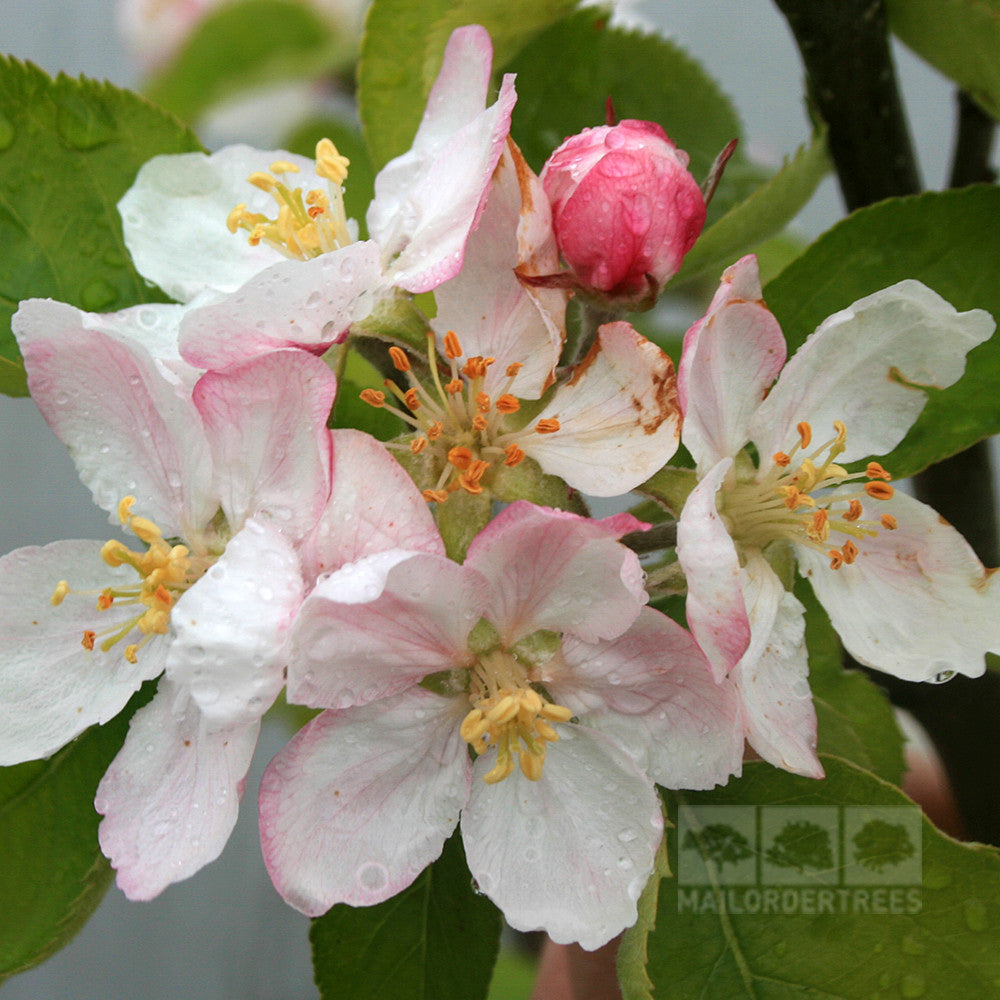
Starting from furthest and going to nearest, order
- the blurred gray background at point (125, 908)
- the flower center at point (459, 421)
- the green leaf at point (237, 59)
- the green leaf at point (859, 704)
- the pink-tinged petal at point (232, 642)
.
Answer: the blurred gray background at point (125, 908) < the green leaf at point (237, 59) < the green leaf at point (859, 704) < the flower center at point (459, 421) < the pink-tinged petal at point (232, 642)

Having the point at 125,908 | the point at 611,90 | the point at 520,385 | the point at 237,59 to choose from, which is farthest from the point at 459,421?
the point at 125,908

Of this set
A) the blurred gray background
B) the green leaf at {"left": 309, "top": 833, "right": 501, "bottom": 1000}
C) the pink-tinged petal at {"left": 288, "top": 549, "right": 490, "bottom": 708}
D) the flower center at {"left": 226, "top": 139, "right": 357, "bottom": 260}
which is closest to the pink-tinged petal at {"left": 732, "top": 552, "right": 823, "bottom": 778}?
the pink-tinged petal at {"left": 288, "top": 549, "right": 490, "bottom": 708}

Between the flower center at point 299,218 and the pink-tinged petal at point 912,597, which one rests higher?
the flower center at point 299,218

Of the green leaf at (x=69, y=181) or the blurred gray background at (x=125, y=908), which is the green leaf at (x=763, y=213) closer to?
the green leaf at (x=69, y=181)

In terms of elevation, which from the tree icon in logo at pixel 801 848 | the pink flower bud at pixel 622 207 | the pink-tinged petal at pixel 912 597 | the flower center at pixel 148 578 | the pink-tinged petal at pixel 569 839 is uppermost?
the pink flower bud at pixel 622 207

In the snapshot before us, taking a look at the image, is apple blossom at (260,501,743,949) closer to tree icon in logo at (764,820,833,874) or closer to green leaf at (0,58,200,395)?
tree icon in logo at (764,820,833,874)

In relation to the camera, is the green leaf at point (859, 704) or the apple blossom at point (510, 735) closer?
the apple blossom at point (510, 735)

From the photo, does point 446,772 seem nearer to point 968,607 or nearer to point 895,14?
point 968,607

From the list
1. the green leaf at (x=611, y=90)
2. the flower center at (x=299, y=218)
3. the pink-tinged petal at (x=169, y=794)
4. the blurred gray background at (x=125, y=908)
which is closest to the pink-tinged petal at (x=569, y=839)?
the pink-tinged petal at (x=169, y=794)
